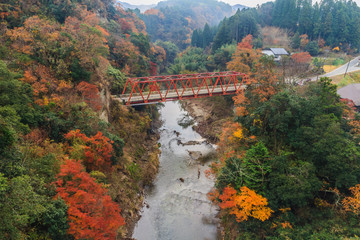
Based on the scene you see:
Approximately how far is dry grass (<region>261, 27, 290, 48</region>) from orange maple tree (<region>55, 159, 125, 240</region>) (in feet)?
157

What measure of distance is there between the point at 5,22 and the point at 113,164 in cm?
1753

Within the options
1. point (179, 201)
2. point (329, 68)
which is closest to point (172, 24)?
point (329, 68)

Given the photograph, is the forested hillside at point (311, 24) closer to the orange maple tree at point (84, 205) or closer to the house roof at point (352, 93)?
the house roof at point (352, 93)

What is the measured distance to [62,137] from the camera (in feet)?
47.1

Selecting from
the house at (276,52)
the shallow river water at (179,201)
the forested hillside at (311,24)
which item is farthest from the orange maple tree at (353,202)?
the forested hillside at (311,24)

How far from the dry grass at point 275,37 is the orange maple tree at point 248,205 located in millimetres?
42998

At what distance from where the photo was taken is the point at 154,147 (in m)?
26.3

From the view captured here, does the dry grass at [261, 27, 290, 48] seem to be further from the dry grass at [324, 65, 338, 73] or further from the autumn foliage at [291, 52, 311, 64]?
the autumn foliage at [291, 52, 311, 64]

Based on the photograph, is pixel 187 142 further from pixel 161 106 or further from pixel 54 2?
pixel 54 2

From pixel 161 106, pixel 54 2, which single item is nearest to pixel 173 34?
pixel 161 106

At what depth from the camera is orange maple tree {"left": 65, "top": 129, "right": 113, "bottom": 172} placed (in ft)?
43.6

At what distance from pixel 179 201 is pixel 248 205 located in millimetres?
7540

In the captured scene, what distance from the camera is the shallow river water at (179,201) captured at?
16047mm

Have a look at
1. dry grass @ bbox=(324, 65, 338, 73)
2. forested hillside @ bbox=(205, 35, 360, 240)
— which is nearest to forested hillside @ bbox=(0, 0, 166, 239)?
forested hillside @ bbox=(205, 35, 360, 240)
